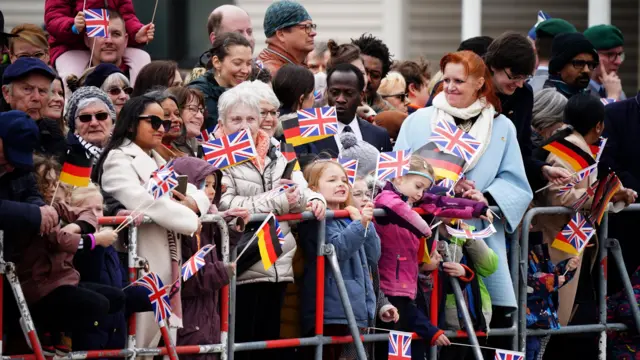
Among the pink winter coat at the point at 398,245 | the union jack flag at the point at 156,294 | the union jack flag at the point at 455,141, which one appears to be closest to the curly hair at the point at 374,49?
the union jack flag at the point at 455,141

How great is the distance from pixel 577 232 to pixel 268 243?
108 inches

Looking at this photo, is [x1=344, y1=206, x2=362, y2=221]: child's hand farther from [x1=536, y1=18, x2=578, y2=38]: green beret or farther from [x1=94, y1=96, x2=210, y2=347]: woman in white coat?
[x1=536, y1=18, x2=578, y2=38]: green beret

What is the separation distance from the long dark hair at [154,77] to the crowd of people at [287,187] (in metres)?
0.01

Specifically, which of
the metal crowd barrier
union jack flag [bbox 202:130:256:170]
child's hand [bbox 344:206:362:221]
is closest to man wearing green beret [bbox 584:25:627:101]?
the metal crowd barrier

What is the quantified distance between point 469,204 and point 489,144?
2.50 feet

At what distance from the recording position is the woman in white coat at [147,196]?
23.5 ft

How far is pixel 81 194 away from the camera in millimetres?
6953

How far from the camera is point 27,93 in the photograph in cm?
776

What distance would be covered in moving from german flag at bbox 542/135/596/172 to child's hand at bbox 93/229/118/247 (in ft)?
12.5

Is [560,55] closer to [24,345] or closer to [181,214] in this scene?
[181,214]

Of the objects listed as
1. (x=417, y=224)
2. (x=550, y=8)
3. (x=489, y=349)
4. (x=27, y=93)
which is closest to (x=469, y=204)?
(x=417, y=224)

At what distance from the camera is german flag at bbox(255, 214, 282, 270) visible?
7516 mm

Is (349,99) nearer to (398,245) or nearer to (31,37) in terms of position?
(398,245)

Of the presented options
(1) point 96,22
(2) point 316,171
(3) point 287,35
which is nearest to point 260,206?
(2) point 316,171
